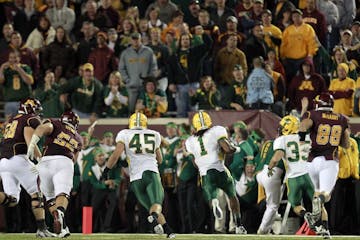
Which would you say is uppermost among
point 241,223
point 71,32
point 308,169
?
point 71,32

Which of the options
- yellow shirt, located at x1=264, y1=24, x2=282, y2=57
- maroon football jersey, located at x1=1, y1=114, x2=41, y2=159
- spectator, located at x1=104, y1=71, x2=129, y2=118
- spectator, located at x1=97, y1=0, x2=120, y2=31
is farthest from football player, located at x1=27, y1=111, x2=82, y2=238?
spectator, located at x1=97, y1=0, x2=120, y2=31

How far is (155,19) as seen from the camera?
21.8 meters

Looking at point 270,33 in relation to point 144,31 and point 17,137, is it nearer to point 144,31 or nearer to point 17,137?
point 144,31

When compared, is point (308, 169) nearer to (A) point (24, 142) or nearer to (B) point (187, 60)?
(A) point (24, 142)

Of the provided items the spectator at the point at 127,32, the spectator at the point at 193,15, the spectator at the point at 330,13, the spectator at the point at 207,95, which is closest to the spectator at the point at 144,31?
the spectator at the point at 127,32

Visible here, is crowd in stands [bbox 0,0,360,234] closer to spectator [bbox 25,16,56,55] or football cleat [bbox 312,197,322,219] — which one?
spectator [bbox 25,16,56,55]

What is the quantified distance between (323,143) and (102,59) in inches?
260

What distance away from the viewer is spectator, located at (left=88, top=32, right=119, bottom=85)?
69.4 feet

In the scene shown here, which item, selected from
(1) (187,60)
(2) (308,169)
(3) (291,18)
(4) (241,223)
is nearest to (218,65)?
(1) (187,60)

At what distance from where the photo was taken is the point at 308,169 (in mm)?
15914

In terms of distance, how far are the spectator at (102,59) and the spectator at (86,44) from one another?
0.82ft

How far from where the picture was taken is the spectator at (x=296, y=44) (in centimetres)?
2083

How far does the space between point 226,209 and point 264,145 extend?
53.2 inches

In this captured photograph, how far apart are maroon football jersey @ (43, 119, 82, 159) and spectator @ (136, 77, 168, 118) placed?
444 centimetres
